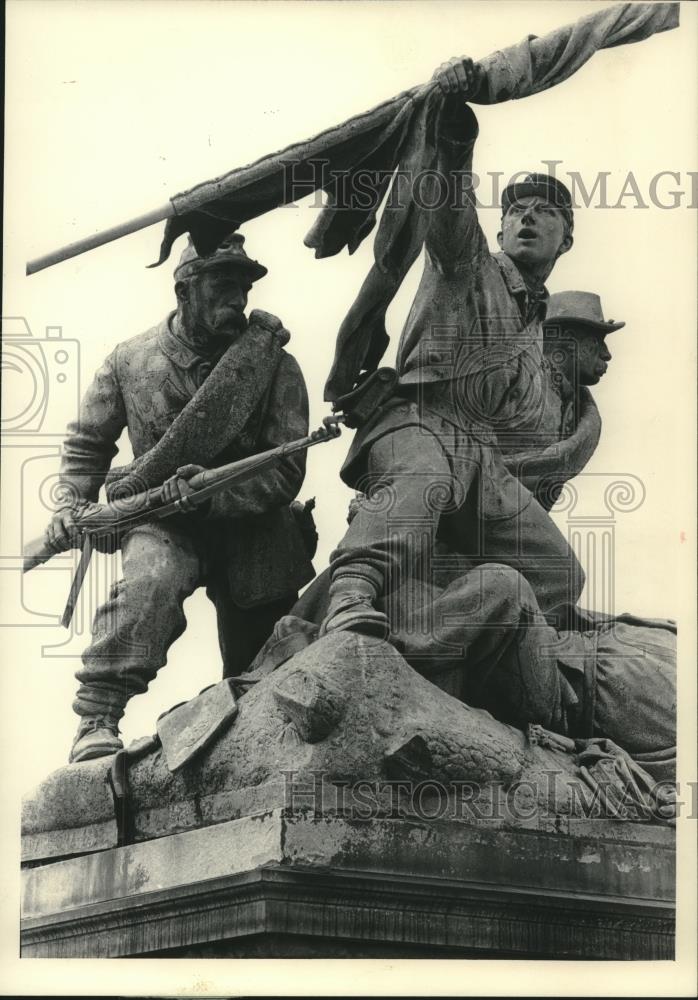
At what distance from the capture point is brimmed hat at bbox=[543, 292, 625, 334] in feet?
57.2

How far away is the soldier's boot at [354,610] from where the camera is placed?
52.6 ft

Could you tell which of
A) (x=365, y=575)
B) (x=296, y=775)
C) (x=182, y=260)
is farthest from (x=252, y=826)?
(x=182, y=260)

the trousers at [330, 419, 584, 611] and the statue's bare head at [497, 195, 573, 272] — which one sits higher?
the statue's bare head at [497, 195, 573, 272]

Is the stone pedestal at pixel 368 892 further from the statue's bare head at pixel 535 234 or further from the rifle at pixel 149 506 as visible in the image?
the statue's bare head at pixel 535 234

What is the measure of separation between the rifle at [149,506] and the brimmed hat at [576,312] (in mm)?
1303

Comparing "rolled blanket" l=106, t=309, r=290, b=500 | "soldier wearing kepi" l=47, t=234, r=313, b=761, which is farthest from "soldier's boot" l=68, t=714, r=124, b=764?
"rolled blanket" l=106, t=309, r=290, b=500

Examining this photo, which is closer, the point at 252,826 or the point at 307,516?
the point at 252,826

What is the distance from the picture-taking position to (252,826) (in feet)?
50.8

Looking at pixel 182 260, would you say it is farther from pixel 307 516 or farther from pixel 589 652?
pixel 589 652

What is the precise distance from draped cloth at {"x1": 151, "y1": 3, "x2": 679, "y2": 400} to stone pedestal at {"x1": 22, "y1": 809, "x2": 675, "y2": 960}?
97.6 inches

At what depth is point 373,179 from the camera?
1691 centimetres

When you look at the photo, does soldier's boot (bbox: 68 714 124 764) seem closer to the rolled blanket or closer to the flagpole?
the rolled blanket

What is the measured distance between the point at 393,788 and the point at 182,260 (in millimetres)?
2973

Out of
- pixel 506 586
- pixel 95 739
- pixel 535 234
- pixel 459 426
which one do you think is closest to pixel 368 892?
pixel 506 586
